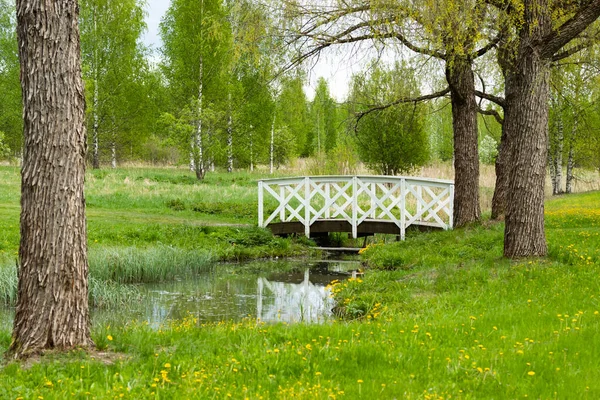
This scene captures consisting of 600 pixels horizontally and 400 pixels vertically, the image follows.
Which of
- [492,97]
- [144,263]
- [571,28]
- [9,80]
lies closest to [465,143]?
[492,97]

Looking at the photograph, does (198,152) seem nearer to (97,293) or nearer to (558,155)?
(558,155)

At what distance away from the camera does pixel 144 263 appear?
1181 centimetres

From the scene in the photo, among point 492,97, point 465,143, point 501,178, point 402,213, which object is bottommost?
point 402,213

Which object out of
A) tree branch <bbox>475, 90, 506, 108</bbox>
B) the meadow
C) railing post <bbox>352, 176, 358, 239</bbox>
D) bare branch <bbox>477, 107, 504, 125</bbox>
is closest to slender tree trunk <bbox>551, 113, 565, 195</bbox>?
railing post <bbox>352, 176, 358, 239</bbox>

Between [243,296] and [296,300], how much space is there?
3.10 feet

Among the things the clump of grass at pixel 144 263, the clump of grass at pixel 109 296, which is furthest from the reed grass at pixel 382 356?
the clump of grass at pixel 144 263

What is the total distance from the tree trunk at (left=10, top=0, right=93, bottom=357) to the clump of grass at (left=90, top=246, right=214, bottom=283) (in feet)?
18.5

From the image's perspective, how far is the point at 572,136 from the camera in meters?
25.9

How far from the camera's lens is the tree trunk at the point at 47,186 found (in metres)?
4.79

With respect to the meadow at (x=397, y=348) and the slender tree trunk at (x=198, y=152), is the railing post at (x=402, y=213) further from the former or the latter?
the slender tree trunk at (x=198, y=152)

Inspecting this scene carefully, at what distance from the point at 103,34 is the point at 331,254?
2047 centimetres

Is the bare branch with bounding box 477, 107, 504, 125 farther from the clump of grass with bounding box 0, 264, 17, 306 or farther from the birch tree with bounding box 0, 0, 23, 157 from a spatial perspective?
the birch tree with bounding box 0, 0, 23, 157

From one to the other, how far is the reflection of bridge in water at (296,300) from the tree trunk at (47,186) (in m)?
3.30

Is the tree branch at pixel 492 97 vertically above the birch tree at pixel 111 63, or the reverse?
the birch tree at pixel 111 63
